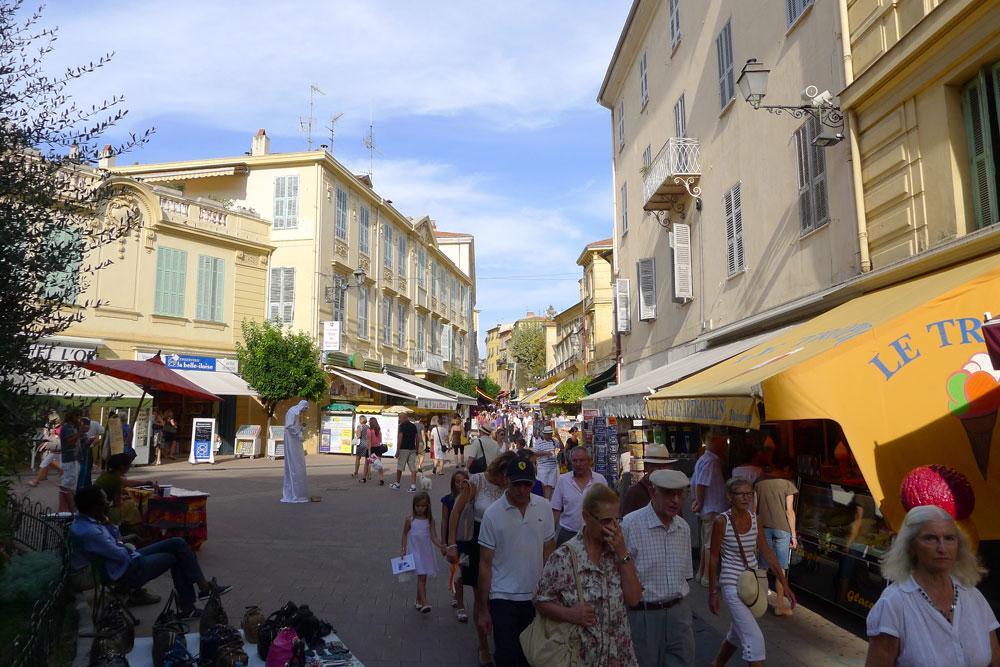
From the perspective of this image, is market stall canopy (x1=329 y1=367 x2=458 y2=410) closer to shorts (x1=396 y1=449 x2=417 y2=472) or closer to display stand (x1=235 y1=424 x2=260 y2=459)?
display stand (x1=235 y1=424 x2=260 y2=459)

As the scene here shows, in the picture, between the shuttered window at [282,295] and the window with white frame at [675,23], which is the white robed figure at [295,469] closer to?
the window with white frame at [675,23]

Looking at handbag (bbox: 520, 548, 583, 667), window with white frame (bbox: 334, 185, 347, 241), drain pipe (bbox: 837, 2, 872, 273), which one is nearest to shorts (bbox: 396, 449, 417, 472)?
drain pipe (bbox: 837, 2, 872, 273)

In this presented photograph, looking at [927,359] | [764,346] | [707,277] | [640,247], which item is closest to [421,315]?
[640,247]

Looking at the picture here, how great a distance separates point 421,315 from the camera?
1660 inches

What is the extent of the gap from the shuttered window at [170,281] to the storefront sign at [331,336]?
5.69 m

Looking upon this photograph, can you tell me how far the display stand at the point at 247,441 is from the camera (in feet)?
80.2

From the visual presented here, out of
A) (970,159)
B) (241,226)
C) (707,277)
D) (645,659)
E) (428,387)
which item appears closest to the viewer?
(645,659)

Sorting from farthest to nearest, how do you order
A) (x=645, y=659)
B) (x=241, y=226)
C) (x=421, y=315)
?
(x=421, y=315) < (x=241, y=226) < (x=645, y=659)

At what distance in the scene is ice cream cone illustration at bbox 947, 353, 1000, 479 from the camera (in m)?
5.53

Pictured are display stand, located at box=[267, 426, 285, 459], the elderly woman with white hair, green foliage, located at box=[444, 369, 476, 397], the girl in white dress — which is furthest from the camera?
green foliage, located at box=[444, 369, 476, 397]

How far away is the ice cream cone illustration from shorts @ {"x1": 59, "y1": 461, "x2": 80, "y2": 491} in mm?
11179

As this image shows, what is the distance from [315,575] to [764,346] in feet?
20.3

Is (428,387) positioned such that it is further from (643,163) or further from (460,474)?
(460,474)

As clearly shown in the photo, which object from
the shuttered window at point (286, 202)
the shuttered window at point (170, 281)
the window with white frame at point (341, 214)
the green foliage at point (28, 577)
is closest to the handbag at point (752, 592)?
the green foliage at point (28, 577)
